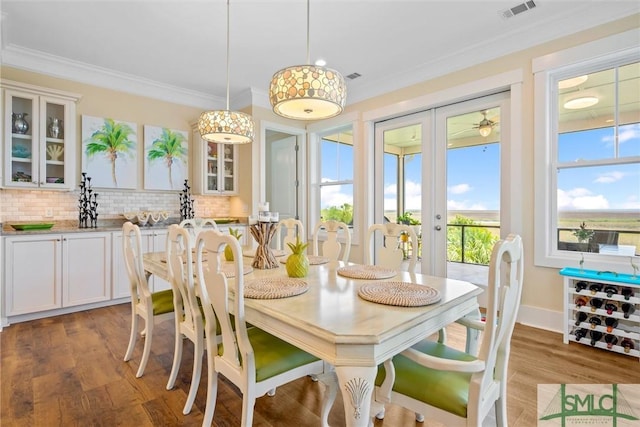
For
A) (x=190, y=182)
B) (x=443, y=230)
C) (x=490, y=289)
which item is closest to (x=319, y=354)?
(x=490, y=289)

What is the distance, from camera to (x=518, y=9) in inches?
108

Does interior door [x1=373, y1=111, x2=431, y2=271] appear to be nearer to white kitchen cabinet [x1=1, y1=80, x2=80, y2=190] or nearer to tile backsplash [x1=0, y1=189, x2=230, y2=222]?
tile backsplash [x1=0, y1=189, x2=230, y2=222]

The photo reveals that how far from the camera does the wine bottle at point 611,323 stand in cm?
246

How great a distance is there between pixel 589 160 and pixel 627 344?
4.91ft

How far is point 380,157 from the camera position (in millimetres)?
4395

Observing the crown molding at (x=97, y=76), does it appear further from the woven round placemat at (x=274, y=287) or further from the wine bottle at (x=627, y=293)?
the wine bottle at (x=627, y=293)

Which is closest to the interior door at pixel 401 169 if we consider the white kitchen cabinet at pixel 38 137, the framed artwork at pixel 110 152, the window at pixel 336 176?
the window at pixel 336 176

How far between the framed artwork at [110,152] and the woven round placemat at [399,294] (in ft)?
12.2

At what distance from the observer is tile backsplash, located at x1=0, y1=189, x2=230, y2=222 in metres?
3.54

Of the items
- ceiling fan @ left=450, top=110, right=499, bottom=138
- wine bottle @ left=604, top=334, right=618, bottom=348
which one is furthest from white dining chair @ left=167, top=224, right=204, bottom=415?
ceiling fan @ left=450, top=110, right=499, bottom=138

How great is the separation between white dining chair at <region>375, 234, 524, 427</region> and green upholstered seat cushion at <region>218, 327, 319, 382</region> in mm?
381

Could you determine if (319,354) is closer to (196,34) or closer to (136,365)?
(136,365)

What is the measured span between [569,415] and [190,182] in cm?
467

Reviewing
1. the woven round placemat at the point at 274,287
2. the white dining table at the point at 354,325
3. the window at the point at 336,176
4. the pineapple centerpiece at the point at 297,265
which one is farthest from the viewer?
the window at the point at 336,176
